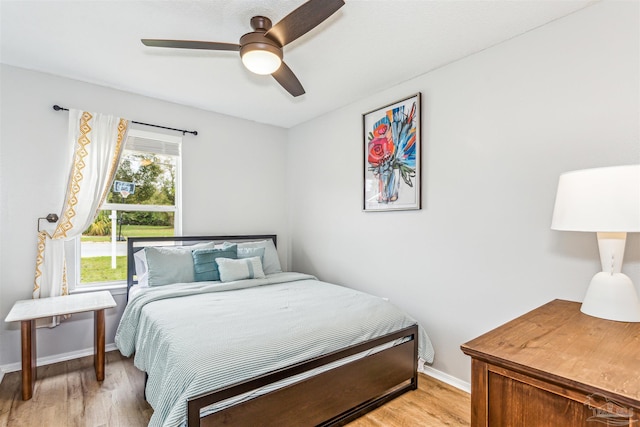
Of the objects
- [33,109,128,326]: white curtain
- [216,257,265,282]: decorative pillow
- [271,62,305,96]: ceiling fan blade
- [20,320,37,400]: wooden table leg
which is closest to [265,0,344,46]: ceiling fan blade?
[271,62,305,96]: ceiling fan blade

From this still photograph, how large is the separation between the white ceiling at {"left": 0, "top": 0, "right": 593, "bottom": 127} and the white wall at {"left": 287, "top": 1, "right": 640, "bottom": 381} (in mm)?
199

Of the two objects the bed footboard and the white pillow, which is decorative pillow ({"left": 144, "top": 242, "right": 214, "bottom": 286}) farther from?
the bed footboard

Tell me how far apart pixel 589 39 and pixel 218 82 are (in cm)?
271

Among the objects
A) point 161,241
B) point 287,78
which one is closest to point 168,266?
point 161,241

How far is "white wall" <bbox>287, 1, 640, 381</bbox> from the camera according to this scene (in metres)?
1.83

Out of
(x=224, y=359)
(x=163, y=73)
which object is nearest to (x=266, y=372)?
(x=224, y=359)

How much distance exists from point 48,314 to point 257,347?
1.69 metres

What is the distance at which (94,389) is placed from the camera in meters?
2.37

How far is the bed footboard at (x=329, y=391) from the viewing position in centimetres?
153

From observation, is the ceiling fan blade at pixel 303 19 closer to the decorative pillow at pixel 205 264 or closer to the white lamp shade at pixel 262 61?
the white lamp shade at pixel 262 61

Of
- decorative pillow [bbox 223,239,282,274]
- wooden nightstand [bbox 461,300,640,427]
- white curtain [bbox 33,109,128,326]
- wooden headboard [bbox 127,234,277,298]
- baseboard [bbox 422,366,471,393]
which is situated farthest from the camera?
decorative pillow [bbox 223,239,282,274]

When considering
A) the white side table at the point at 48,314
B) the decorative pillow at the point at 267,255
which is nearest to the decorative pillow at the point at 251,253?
the decorative pillow at the point at 267,255

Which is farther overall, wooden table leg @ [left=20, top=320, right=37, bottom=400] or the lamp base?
wooden table leg @ [left=20, top=320, right=37, bottom=400]

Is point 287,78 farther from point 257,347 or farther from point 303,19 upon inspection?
point 257,347
